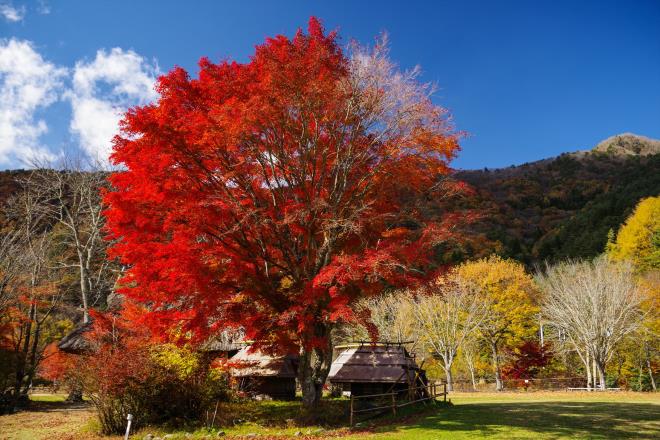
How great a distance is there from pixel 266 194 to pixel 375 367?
11.0m

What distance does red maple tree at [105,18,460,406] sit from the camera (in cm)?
1254

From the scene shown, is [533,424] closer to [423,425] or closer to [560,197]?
[423,425]

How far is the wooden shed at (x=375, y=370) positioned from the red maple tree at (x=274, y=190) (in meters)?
5.70

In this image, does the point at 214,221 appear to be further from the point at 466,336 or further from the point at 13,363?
Result: the point at 466,336

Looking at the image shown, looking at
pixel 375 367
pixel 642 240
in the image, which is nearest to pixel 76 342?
pixel 375 367

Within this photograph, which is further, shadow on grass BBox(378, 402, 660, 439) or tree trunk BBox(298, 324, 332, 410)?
tree trunk BBox(298, 324, 332, 410)

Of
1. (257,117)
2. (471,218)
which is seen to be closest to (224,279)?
(257,117)

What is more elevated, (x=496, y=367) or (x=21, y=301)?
(x=21, y=301)

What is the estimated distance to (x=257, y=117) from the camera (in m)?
12.5

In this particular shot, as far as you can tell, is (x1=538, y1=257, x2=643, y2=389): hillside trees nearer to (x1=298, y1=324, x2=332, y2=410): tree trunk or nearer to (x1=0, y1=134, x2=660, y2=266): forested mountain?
(x1=0, y1=134, x2=660, y2=266): forested mountain

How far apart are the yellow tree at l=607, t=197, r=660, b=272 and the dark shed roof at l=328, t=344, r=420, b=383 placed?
3545cm

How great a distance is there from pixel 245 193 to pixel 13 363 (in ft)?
58.2

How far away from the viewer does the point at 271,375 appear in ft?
74.4

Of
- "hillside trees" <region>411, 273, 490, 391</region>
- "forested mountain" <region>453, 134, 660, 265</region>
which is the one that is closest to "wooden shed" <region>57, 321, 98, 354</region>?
"forested mountain" <region>453, 134, 660, 265</region>
